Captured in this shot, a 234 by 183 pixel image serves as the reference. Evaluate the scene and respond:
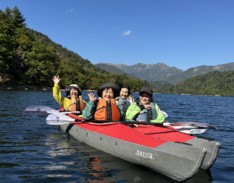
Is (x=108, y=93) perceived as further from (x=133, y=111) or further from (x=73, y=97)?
(x=73, y=97)

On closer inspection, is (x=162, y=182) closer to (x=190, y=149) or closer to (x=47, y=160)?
(x=190, y=149)

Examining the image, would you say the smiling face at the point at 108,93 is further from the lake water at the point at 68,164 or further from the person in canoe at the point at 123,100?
the person in canoe at the point at 123,100

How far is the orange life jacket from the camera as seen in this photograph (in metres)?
9.80

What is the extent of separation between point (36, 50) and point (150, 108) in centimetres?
7947

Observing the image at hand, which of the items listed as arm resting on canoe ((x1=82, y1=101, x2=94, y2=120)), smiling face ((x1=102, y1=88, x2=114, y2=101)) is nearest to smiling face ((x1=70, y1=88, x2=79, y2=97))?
arm resting on canoe ((x1=82, y1=101, x2=94, y2=120))

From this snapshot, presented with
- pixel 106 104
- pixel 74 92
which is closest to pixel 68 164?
pixel 106 104

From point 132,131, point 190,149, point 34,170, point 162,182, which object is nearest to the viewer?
point 190,149

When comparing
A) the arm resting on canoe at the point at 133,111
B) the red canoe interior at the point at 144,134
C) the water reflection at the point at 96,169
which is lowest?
the water reflection at the point at 96,169

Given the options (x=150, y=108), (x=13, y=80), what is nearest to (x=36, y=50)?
(x=13, y=80)

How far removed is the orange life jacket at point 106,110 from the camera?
9.80m

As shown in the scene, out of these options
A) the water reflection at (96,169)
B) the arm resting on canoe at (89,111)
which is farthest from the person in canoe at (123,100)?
the water reflection at (96,169)

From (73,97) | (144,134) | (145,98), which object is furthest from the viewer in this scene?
(73,97)

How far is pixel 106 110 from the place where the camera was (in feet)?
32.2

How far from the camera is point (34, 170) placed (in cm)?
764
